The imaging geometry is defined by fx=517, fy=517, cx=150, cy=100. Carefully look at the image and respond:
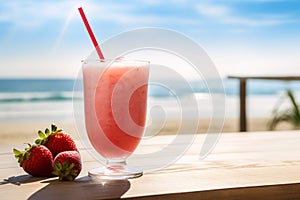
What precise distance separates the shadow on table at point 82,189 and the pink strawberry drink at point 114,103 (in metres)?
0.08

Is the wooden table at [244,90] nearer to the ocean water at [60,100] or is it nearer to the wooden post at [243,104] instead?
the wooden post at [243,104]

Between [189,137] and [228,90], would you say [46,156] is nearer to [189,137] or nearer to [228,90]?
[189,137]

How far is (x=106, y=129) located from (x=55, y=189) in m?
0.16

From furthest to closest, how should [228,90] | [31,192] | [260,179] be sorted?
[228,90] < [260,179] < [31,192]

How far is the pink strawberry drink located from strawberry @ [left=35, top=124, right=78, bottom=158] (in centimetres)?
5

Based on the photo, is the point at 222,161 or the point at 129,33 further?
the point at 222,161

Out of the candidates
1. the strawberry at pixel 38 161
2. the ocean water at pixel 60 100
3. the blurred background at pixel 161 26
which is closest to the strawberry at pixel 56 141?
the strawberry at pixel 38 161

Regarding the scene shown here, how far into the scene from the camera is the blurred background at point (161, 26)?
14234 mm

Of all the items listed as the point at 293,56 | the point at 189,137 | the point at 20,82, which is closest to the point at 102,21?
the point at 20,82

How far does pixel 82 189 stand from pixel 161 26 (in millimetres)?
14298

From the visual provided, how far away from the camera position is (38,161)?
927mm

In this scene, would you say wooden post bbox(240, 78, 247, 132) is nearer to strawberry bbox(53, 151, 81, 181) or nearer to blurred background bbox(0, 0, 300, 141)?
strawberry bbox(53, 151, 81, 181)

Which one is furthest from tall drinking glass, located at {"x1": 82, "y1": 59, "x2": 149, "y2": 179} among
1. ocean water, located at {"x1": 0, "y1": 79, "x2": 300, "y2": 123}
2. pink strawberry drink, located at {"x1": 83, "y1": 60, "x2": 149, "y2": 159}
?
ocean water, located at {"x1": 0, "y1": 79, "x2": 300, "y2": 123}

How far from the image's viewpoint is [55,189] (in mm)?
827
